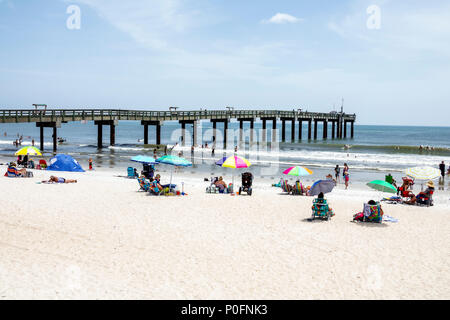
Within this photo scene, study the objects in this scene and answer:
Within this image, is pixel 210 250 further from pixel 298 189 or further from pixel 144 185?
pixel 298 189

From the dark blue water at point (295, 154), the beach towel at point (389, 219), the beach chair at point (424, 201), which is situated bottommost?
the dark blue water at point (295, 154)

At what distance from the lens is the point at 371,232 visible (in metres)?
10.3

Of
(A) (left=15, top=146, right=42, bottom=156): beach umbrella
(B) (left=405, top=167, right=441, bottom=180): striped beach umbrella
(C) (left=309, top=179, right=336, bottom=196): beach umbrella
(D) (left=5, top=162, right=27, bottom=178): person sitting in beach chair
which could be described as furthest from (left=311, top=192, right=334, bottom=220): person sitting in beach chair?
(A) (left=15, top=146, right=42, bottom=156): beach umbrella

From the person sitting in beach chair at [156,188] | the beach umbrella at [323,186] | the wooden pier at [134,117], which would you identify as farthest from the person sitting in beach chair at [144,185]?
the wooden pier at [134,117]

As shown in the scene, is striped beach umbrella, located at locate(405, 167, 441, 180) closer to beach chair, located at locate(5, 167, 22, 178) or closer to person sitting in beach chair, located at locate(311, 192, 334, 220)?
person sitting in beach chair, located at locate(311, 192, 334, 220)

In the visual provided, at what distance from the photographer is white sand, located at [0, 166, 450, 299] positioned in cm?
654

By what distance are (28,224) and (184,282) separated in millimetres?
5131

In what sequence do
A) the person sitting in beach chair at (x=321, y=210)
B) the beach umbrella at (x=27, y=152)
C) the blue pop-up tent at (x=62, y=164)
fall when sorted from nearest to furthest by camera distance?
the person sitting in beach chair at (x=321, y=210) → the beach umbrella at (x=27, y=152) → the blue pop-up tent at (x=62, y=164)

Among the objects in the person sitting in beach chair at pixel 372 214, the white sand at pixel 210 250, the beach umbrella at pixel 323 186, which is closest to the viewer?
the white sand at pixel 210 250

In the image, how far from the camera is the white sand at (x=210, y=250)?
6539mm

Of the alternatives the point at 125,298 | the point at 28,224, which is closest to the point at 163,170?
the point at 28,224

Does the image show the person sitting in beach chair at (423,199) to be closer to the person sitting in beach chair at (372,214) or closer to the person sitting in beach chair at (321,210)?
the person sitting in beach chair at (372,214)

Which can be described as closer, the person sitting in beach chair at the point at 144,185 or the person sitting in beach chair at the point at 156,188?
the person sitting in beach chair at the point at 156,188

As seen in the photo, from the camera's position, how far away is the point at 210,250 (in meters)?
8.51
